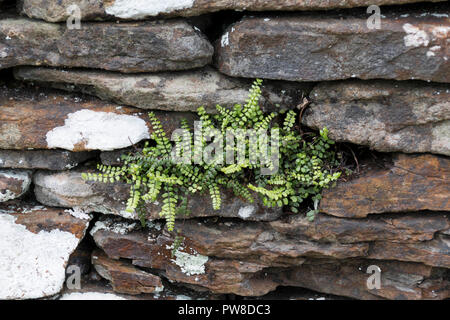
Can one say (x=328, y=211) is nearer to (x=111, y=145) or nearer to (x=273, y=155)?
(x=273, y=155)

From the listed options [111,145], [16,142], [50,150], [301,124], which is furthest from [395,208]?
[16,142]

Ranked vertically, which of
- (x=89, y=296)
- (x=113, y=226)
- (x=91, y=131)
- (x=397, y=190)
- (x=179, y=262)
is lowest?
(x=89, y=296)

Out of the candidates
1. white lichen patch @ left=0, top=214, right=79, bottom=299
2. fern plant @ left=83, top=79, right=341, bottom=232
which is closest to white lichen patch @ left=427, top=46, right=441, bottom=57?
fern plant @ left=83, top=79, right=341, bottom=232

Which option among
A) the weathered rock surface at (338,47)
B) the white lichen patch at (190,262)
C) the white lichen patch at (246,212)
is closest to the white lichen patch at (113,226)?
the white lichen patch at (190,262)

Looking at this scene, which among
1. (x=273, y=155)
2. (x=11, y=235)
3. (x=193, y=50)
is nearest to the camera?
(x=193, y=50)

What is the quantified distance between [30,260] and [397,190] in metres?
3.47

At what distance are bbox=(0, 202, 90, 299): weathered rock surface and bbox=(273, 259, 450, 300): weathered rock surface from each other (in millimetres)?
2098

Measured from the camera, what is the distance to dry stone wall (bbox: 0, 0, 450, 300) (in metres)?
3.44

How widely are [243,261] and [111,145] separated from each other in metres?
1.67

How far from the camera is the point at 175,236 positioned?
4.21m

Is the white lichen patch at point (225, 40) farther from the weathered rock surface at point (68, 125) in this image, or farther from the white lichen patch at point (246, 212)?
the white lichen patch at point (246, 212)

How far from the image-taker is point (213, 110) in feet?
12.6

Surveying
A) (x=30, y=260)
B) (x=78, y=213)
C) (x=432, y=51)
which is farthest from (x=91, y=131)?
(x=432, y=51)

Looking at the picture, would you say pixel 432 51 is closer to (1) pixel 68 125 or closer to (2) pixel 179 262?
(2) pixel 179 262
